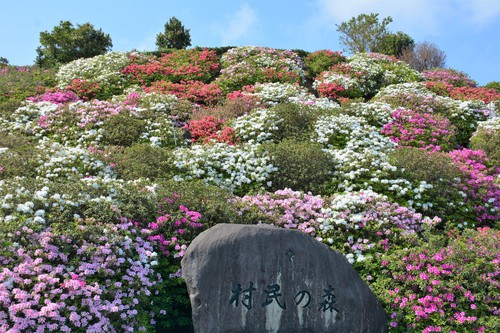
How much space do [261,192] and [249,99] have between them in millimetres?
7297

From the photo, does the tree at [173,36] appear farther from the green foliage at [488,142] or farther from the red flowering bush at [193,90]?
the green foliage at [488,142]

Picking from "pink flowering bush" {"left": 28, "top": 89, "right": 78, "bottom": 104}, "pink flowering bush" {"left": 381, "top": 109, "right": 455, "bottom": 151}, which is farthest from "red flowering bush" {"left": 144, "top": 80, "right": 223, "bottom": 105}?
"pink flowering bush" {"left": 381, "top": 109, "right": 455, "bottom": 151}

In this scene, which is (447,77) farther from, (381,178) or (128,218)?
(128,218)

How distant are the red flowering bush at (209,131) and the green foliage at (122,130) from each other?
148 cm

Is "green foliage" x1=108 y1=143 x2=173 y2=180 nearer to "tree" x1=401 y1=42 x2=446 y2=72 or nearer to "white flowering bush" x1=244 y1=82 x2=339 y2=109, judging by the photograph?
"white flowering bush" x1=244 y1=82 x2=339 y2=109

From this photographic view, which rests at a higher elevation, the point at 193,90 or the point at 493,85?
the point at 493,85

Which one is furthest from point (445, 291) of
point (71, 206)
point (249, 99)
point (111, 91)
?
point (111, 91)

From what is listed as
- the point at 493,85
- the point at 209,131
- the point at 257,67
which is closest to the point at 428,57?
the point at 493,85

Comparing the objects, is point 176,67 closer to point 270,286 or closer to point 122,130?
point 122,130

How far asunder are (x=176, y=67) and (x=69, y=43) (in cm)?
1017

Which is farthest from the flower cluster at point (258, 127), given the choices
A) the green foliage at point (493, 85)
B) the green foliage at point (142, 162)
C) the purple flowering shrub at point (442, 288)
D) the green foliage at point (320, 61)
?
the green foliage at point (493, 85)

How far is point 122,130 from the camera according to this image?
13.9 meters

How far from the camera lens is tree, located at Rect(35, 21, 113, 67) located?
2981 centimetres

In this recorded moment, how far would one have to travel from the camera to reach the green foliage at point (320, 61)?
2505 centimetres
